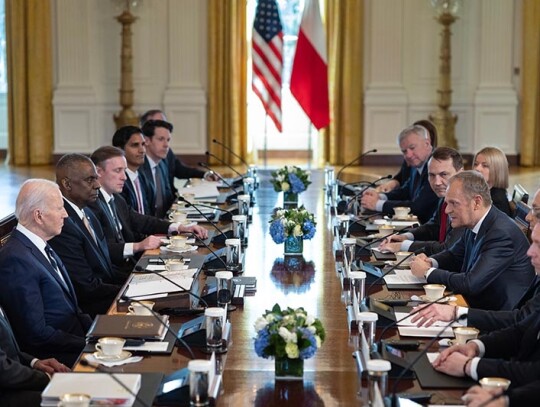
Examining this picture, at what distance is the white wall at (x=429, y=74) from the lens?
43.8ft

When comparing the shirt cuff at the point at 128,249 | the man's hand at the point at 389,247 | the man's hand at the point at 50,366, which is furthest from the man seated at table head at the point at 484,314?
the shirt cuff at the point at 128,249

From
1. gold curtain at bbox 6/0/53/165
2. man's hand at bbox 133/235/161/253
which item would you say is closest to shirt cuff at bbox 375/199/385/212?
man's hand at bbox 133/235/161/253

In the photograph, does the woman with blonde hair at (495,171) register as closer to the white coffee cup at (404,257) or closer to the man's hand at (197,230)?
the white coffee cup at (404,257)

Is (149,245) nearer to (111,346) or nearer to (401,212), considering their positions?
(401,212)

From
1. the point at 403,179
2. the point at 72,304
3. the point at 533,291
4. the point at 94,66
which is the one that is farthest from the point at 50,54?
the point at 533,291

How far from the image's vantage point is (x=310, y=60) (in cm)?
1233

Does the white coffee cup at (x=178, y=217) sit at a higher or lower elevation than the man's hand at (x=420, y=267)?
lower

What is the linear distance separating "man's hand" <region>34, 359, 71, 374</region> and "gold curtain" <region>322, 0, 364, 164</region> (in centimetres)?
976

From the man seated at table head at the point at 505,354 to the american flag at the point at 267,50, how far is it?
8479 mm

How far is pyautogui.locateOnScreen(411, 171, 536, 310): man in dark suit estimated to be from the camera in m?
4.63

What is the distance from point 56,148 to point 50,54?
4.12ft

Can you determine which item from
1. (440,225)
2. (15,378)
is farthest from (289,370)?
(440,225)

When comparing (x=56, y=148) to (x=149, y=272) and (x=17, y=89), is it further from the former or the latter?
(x=149, y=272)

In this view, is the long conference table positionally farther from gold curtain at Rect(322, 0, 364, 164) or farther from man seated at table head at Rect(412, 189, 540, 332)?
gold curtain at Rect(322, 0, 364, 164)
